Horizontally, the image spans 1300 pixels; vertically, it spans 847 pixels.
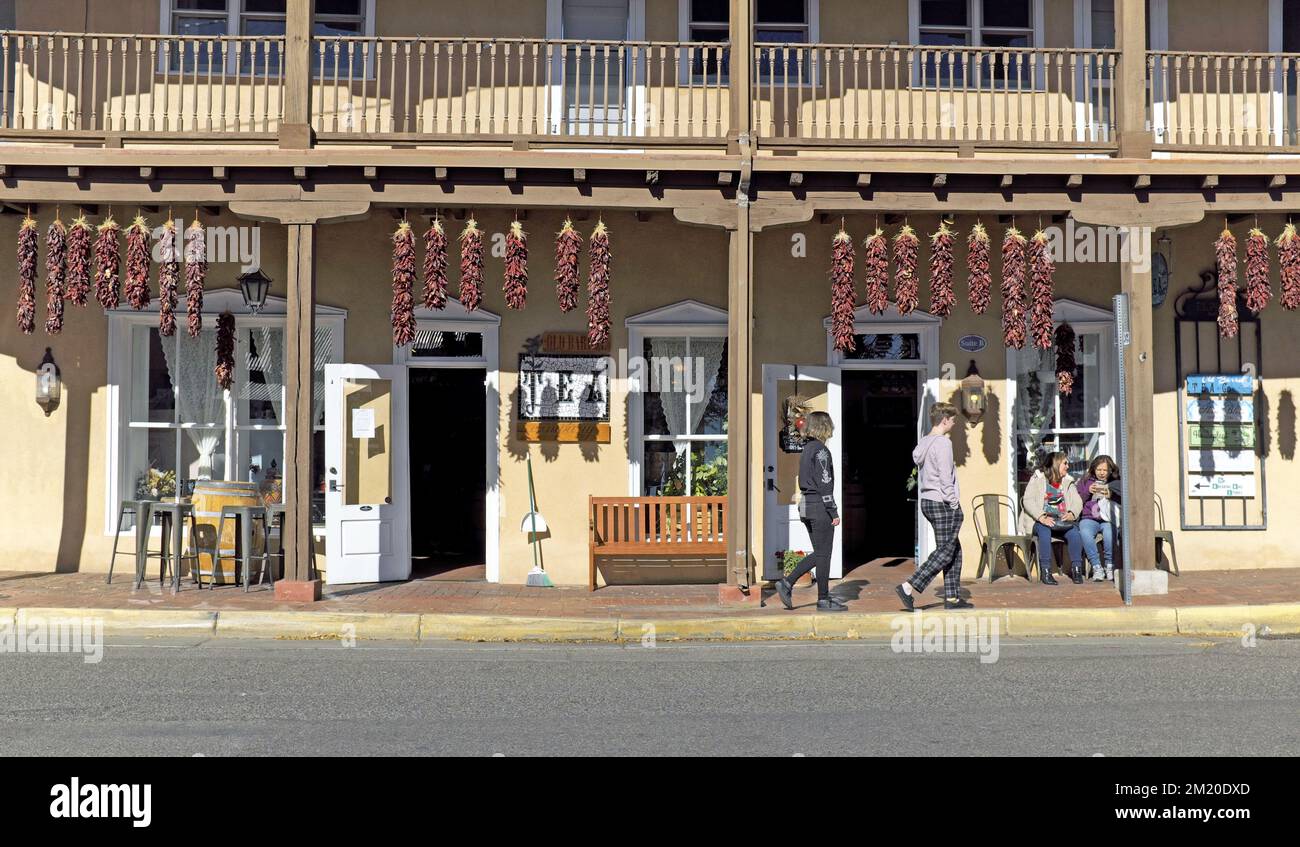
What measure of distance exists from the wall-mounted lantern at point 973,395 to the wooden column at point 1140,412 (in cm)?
186

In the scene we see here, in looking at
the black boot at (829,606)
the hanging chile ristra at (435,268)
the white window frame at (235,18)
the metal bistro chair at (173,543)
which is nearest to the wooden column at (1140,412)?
the black boot at (829,606)

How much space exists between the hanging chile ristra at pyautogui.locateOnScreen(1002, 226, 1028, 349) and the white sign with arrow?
3.10 m

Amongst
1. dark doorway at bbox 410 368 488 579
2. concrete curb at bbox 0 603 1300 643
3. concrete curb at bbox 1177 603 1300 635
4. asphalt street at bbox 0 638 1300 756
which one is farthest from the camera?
dark doorway at bbox 410 368 488 579

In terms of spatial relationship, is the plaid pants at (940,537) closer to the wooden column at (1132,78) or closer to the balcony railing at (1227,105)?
the wooden column at (1132,78)

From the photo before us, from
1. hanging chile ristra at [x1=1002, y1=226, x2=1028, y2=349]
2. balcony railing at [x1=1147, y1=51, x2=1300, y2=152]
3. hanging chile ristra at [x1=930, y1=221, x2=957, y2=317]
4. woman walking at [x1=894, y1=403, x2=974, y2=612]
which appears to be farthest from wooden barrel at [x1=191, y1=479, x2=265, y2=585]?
balcony railing at [x1=1147, y1=51, x2=1300, y2=152]

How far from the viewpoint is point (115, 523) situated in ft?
45.7

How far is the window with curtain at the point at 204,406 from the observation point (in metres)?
14.1

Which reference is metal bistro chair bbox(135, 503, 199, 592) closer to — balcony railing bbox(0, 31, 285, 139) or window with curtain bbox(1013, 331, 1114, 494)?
balcony railing bbox(0, 31, 285, 139)

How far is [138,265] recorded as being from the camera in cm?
1223

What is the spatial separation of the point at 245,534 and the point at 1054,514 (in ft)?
26.0

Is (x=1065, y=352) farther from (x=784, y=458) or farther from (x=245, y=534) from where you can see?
(x=245, y=534)

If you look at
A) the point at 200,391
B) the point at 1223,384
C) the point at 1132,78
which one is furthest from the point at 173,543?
the point at 1223,384

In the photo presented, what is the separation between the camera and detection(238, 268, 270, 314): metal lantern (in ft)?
44.4
